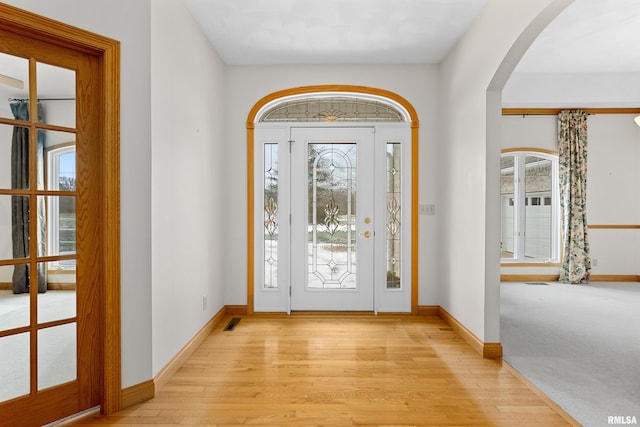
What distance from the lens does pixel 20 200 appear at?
1.86m

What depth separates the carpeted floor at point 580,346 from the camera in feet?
7.10

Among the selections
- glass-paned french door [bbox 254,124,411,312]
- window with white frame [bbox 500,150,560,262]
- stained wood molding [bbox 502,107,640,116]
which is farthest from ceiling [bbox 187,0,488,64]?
window with white frame [bbox 500,150,560,262]

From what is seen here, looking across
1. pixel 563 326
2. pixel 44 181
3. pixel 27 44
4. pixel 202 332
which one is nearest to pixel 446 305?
pixel 563 326

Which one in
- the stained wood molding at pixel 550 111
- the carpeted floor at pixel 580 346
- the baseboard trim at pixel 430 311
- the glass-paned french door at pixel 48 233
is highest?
the stained wood molding at pixel 550 111

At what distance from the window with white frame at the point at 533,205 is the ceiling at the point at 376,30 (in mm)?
2132

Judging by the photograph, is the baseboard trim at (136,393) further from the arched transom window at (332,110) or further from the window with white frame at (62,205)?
the arched transom window at (332,110)

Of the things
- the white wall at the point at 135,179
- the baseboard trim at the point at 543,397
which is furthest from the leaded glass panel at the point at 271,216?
the baseboard trim at the point at 543,397

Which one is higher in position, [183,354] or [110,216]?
[110,216]

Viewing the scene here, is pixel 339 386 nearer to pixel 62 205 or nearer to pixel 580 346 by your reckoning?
pixel 62 205

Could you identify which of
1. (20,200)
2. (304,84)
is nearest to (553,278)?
(304,84)

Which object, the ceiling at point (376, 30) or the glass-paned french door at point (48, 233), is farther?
the ceiling at point (376, 30)

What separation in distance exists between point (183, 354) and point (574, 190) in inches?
253

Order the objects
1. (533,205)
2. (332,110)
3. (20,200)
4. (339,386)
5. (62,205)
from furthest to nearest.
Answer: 1. (533,205)
2. (332,110)
3. (339,386)
4. (62,205)
5. (20,200)

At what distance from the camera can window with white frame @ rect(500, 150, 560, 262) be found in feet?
19.5
